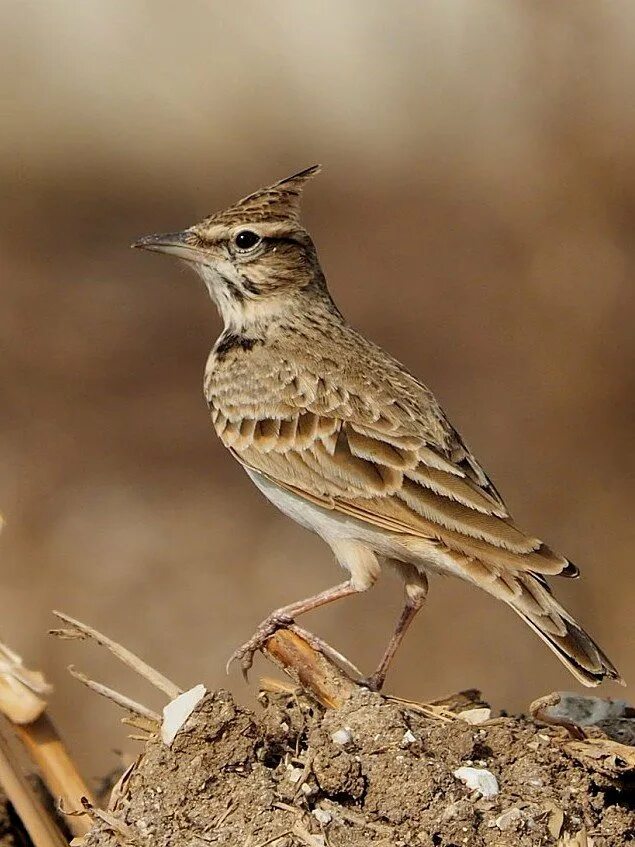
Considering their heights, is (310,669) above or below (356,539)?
below

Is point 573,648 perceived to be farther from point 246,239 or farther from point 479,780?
point 246,239

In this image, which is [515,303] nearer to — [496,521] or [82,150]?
[82,150]

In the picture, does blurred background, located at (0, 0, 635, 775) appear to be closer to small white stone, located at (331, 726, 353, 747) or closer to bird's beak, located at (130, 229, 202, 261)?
bird's beak, located at (130, 229, 202, 261)

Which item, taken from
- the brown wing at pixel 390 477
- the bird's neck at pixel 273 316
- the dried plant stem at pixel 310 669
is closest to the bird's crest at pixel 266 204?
the bird's neck at pixel 273 316

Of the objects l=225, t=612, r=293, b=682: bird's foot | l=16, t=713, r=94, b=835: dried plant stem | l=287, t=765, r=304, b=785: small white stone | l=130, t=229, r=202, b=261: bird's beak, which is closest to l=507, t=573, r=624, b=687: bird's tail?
l=225, t=612, r=293, b=682: bird's foot

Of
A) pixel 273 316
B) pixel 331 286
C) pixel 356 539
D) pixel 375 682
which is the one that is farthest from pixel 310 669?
pixel 331 286

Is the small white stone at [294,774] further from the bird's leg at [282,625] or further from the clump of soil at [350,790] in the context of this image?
the bird's leg at [282,625]

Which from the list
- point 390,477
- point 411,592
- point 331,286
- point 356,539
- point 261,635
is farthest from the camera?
point 331,286
